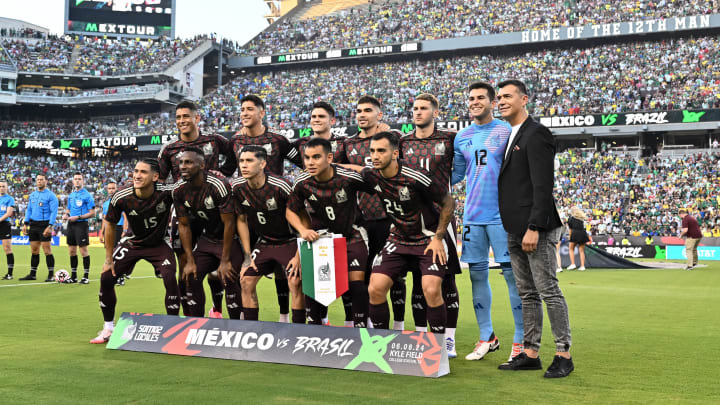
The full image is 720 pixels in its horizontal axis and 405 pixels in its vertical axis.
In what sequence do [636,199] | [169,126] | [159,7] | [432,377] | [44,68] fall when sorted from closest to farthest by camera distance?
[432,377] → [636,199] → [169,126] → [44,68] → [159,7]

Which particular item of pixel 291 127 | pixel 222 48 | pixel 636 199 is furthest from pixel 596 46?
pixel 222 48

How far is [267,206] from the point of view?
22.2 feet

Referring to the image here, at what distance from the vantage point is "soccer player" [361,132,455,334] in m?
5.90

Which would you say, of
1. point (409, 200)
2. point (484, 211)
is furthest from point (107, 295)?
point (484, 211)

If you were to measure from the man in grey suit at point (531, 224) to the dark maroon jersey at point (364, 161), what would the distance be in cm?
172

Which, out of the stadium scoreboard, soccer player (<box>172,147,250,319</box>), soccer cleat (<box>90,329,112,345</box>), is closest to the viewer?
soccer cleat (<box>90,329,112,345</box>)

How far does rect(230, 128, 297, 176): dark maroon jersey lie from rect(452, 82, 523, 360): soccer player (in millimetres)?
2273

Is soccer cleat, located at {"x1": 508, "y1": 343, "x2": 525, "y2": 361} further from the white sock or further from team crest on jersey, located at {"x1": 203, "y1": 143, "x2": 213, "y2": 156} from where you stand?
team crest on jersey, located at {"x1": 203, "y1": 143, "x2": 213, "y2": 156}

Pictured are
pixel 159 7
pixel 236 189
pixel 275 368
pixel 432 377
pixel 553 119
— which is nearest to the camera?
pixel 432 377

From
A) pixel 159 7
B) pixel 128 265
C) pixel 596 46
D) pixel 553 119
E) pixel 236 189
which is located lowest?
pixel 128 265

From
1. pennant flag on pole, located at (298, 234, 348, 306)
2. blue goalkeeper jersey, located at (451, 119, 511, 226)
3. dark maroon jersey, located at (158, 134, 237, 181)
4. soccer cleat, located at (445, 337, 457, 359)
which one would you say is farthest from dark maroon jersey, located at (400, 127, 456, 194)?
dark maroon jersey, located at (158, 134, 237, 181)

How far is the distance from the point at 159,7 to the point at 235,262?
5362cm

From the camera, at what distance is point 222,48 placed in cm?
5494

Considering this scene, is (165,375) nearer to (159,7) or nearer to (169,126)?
(169,126)
